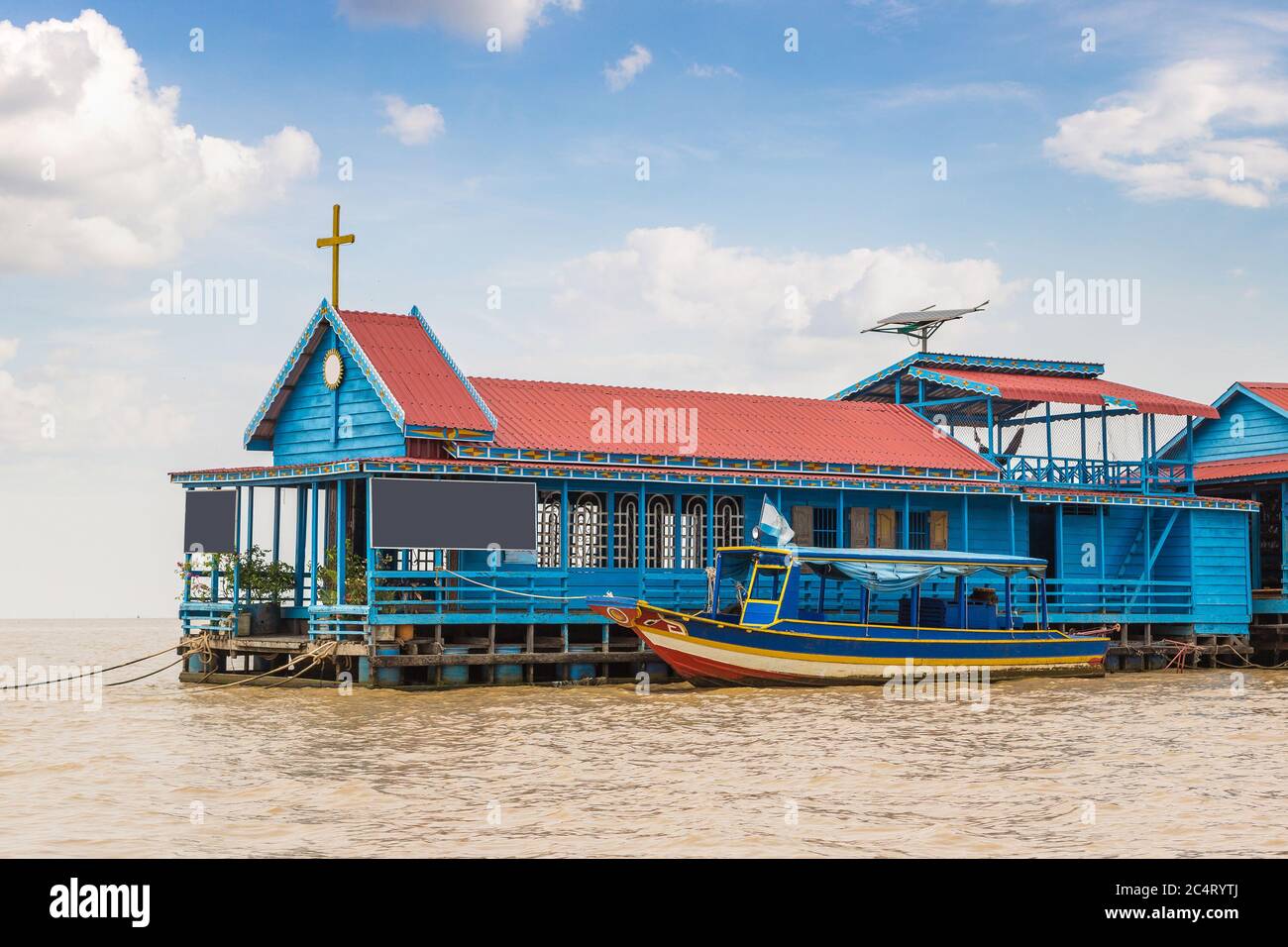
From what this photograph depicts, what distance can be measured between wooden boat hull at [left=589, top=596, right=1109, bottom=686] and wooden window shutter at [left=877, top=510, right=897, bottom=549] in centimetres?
401

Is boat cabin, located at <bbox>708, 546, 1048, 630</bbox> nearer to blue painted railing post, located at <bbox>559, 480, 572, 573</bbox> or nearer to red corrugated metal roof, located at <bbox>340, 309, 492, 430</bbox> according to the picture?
blue painted railing post, located at <bbox>559, 480, 572, 573</bbox>

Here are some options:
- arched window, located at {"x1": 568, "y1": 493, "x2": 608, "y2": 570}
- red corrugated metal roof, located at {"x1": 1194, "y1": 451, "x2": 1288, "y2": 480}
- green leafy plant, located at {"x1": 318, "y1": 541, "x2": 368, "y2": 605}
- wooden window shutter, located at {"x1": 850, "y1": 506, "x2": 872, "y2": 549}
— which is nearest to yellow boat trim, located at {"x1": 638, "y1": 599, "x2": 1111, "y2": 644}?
arched window, located at {"x1": 568, "y1": 493, "x2": 608, "y2": 570}

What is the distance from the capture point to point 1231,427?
1590 inches

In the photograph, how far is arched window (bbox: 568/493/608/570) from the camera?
27.5 meters

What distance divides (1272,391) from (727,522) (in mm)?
19199

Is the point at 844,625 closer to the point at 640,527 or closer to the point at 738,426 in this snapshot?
the point at 640,527

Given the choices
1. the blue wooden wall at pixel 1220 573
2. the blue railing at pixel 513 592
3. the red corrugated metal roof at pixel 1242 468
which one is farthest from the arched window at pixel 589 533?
the red corrugated metal roof at pixel 1242 468

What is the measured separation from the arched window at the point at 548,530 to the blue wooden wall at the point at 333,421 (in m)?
2.86

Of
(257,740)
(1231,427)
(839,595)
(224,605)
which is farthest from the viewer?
(1231,427)
